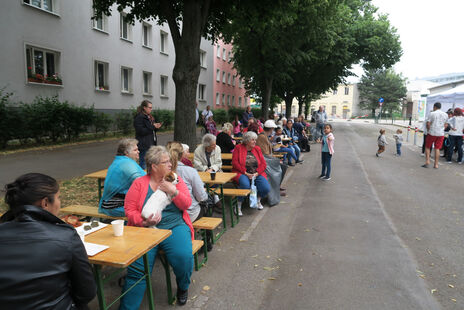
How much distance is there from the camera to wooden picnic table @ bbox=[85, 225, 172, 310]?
2.39 metres

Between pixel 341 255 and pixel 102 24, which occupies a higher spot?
pixel 102 24

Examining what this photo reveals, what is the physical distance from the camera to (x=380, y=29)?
28.5 meters

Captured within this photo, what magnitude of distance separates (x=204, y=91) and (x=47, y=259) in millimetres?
36606

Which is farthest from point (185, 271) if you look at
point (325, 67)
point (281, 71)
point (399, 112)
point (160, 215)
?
point (399, 112)

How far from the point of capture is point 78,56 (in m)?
18.2

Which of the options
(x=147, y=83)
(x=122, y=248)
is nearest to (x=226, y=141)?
(x=122, y=248)

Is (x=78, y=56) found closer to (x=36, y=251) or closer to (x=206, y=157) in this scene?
(x=206, y=157)

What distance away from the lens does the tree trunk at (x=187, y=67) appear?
885 centimetres

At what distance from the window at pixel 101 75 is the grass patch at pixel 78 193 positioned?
13.3m

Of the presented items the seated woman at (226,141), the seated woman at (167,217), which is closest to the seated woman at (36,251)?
the seated woman at (167,217)

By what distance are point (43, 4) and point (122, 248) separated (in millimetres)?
17325

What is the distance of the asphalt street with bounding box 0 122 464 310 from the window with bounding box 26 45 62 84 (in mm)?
13344

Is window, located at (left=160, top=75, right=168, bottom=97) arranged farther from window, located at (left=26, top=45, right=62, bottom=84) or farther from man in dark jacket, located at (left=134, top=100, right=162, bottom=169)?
man in dark jacket, located at (left=134, top=100, right=162, bottom=169)

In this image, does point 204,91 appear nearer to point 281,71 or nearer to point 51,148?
point 281,71
